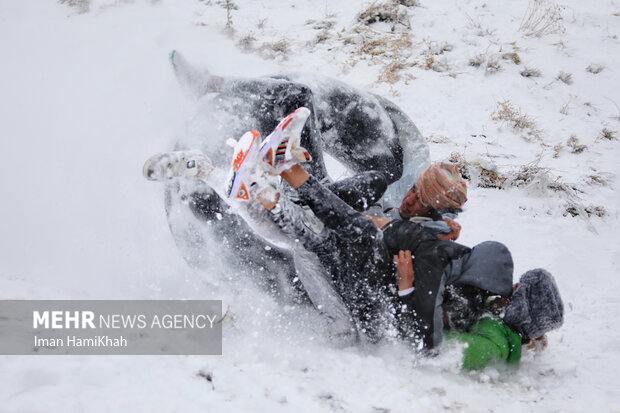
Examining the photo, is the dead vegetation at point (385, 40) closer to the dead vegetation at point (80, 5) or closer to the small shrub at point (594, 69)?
the small shrub at point (594, 69)

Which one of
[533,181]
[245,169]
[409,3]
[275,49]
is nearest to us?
[245,169]

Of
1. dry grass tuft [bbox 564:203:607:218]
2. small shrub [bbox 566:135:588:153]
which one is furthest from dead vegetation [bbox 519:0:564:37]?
dry grass tuft [bbox 564:203:607:218]

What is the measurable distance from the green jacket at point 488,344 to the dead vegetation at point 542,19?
437 centimetres

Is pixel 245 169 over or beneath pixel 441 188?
over

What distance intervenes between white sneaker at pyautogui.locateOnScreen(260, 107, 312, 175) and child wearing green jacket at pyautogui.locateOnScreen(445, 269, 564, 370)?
113 cm

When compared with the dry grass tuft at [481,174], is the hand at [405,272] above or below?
above

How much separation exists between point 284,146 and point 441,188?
799mm

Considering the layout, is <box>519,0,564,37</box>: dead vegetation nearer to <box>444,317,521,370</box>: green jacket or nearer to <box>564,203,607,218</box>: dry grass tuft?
<box>564,203,607,218</box>: dry grass tuft

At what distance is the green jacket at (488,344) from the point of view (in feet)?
6.40

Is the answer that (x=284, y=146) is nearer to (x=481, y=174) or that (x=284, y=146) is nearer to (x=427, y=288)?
(x=427, y=288)

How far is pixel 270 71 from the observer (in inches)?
191

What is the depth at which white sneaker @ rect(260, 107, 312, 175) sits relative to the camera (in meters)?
1.84

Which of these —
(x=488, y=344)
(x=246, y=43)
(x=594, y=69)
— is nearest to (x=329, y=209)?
(x=488, y=344)

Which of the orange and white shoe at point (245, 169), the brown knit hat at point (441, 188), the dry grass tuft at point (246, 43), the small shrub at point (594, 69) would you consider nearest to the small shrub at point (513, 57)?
the small shrub at point (594, 69)
